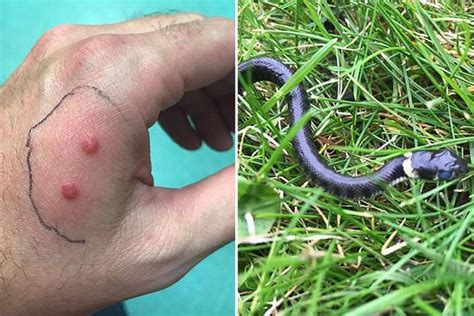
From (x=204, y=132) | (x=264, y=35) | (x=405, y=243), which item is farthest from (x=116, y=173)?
(x=204, y=132)

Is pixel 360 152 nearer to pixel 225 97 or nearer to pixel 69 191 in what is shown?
pixel 69 191

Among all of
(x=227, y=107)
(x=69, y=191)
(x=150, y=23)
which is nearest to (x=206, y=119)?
(x=227, y=107)

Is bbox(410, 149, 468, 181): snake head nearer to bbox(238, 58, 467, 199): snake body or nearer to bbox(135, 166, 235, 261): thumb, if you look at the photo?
bbox(238, 58, 467, 199): snake body

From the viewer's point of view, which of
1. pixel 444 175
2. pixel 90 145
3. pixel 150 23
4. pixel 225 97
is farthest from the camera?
pixel 225 97

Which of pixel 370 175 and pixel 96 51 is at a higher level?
pixel 96 51

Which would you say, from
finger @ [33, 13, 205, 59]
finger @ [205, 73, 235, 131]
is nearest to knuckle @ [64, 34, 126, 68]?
finger @ [33, 13, 205, 59]

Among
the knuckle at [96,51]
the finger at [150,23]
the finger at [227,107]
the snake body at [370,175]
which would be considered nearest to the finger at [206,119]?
the finger at [227,107]
